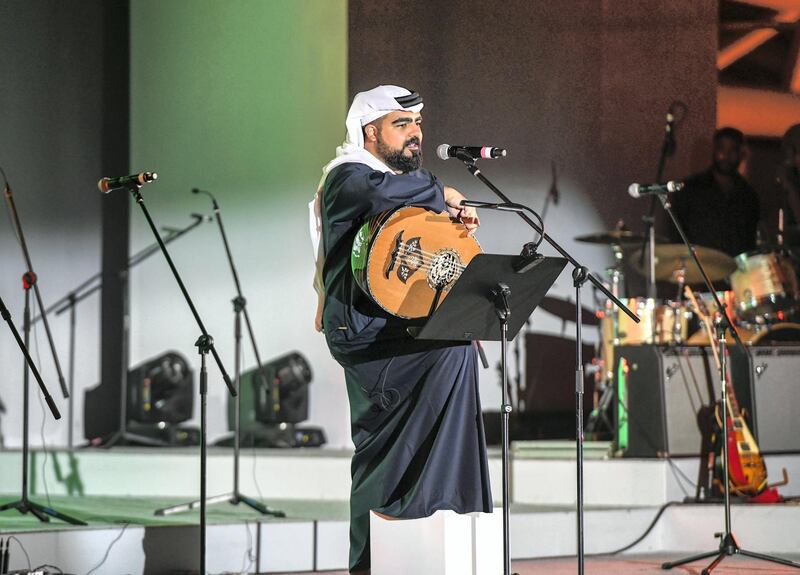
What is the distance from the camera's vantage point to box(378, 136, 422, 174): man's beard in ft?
13.5

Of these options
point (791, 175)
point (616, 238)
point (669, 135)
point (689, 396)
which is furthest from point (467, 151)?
point (791, 175)

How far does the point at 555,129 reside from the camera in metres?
7.73

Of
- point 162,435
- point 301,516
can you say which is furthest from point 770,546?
point 162,435

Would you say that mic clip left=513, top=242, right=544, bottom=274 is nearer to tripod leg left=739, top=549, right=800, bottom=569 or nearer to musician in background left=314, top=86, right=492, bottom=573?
musician in background left=314, top=86, right=492, bottom=573

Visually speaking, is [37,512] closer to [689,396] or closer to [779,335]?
[689,396]

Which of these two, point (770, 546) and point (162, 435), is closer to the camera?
point (770, 546)

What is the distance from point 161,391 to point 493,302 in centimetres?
386

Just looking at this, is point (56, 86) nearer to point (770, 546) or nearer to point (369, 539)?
point (369, 539)

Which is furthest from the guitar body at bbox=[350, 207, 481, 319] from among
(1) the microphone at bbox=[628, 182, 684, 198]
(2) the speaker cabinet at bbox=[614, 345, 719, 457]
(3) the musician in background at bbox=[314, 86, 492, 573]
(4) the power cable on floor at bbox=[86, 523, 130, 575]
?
(2) the speaker cabinet at bbox=[614, 345, 719, 457]

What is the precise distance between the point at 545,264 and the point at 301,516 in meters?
2.31

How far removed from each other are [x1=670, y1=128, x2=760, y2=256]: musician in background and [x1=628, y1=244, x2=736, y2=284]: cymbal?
0.73 m

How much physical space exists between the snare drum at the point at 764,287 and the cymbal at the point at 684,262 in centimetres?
11

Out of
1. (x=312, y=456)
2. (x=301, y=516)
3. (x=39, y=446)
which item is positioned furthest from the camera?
(x=39, y=446)

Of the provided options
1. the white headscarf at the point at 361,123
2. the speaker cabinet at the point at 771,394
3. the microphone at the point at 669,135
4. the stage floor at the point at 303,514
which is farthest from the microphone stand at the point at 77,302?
the speaker cabinet at the point at 771,394
